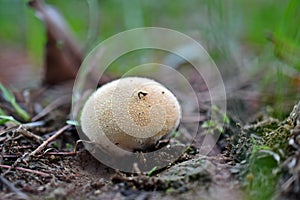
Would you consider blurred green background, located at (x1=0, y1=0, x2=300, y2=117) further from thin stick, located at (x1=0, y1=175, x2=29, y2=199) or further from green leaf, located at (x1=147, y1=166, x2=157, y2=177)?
thin stick, located at (x1=0, y1=175, x2=29, y2=199)

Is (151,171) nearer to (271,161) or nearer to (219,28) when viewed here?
(271,161)

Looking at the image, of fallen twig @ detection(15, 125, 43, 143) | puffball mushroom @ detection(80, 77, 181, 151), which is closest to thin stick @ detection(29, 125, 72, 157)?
fallen twig @ detection(15, 125, 43, 143)

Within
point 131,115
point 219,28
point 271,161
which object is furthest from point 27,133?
point 219,28

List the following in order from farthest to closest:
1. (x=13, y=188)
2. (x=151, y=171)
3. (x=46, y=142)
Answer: (x=46, y=142), (x=151, y=171), (x=13, y=188)

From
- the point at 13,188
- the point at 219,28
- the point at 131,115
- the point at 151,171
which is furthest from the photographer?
the point at 219,28

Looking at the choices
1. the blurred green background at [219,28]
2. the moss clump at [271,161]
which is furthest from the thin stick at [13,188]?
the blurred green background at [219,28]
